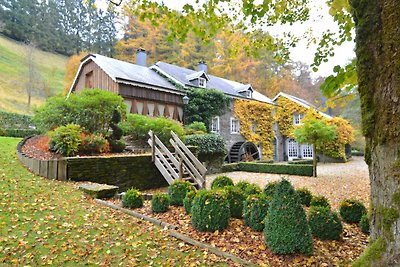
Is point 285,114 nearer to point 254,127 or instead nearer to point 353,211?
point 254,127

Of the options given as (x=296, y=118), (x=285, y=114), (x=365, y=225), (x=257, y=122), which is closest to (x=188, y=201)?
(x=365, y=225)

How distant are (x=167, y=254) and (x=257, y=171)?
12.2 meters

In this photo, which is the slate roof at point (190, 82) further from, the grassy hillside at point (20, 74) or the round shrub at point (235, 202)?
the round shrub at point (235, 202)

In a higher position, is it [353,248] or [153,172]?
[153,172]

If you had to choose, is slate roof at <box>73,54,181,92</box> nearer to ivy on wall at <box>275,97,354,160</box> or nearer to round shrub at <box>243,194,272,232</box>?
ivy on wall at <box>275,97,354,160</box>

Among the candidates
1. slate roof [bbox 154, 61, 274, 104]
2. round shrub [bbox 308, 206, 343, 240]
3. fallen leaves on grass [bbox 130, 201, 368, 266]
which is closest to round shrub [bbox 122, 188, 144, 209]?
fallen leaves on grass [bbox 130, 201, 368, 266]

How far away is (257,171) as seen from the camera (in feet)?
50.3

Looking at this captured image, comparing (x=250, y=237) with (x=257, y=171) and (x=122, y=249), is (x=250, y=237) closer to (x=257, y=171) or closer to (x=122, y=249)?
(x=122, y=249)

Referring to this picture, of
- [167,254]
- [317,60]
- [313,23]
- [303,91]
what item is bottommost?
[167,254]

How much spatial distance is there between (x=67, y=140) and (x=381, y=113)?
26.6ft

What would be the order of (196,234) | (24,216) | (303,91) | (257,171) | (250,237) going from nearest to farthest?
(250,237) < (196,234) < (24,216) < (257,171) < (303,91)

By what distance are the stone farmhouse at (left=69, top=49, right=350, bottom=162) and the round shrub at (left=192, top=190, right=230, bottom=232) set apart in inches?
473

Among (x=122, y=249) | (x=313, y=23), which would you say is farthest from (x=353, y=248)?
(x=313, y=23)

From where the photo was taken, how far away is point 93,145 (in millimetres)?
8648
